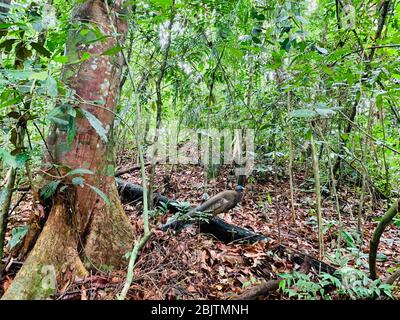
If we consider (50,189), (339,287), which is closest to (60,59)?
(50,189)

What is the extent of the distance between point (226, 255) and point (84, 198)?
140cm

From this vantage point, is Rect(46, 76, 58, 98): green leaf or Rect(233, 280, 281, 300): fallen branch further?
Rect(233, 280, 281, 300): fallen branch

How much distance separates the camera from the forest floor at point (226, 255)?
2178 millimetres

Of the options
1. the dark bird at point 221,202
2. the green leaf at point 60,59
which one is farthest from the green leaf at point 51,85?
the dark bird at point 221,202

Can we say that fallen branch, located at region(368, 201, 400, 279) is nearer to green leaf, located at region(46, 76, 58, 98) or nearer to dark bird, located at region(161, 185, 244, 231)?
dark bird, located at region(161, 185, 244, 231)

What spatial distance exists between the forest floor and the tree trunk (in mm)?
158

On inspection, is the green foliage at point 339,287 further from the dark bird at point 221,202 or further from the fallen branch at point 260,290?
the dark bird at point 221,202

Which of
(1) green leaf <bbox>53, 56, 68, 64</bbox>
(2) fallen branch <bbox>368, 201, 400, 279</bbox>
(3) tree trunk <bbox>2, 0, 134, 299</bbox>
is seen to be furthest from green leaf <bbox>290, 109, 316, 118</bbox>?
(1) green leaf <bbox>53, 56, 68, 64</bbox>

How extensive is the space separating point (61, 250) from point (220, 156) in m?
3.67

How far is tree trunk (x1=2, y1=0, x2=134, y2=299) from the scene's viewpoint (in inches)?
76.9

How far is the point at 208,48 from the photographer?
3.79m

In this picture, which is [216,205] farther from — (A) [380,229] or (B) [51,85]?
(B) [51,85]

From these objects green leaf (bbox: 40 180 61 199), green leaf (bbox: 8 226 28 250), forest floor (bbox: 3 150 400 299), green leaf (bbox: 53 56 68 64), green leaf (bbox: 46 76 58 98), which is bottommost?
forest floor (bbox: 3 150 400 299)

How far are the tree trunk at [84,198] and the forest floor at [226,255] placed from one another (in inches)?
6.2
